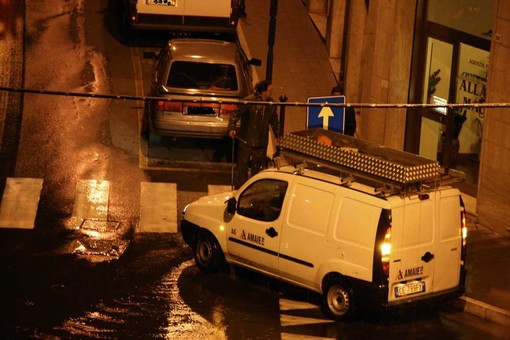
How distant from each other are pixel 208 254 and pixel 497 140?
520 centimetres

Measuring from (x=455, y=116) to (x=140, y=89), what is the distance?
6.77 meters

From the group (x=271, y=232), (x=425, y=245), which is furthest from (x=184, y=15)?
(x=425, y=245)

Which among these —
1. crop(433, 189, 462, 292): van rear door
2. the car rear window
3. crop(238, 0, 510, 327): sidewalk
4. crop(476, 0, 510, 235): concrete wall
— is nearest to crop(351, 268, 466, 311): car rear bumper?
crop(433, 189, 462, 292): van rear door

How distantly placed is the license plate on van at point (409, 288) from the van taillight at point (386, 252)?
11.3 inches

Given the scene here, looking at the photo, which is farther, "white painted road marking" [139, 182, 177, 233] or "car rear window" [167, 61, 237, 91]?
"car rear window" [167, 61, 237, 91]

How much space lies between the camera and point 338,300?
1257cm

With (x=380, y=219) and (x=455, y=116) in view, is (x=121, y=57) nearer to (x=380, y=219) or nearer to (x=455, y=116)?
(x=455, y=116)

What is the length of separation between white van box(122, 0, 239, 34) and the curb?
483 inches

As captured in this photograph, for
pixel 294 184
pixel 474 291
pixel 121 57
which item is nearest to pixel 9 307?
pixel 294 184

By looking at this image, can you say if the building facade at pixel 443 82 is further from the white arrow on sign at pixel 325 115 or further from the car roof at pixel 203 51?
the car roof at pixel 203 51

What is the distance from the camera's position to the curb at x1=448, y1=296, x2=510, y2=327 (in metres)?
12.8

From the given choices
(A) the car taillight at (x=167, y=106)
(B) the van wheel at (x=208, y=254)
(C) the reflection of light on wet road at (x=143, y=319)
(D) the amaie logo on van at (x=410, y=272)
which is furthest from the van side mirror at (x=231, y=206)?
(A) the car taillight at (x=167, y=106)

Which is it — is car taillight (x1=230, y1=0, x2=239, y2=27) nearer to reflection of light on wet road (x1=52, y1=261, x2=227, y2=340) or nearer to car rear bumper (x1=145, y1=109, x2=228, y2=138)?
car rear bumper (x1=145, y1=109, x2=228, y2=138)

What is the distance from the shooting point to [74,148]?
1906cm
